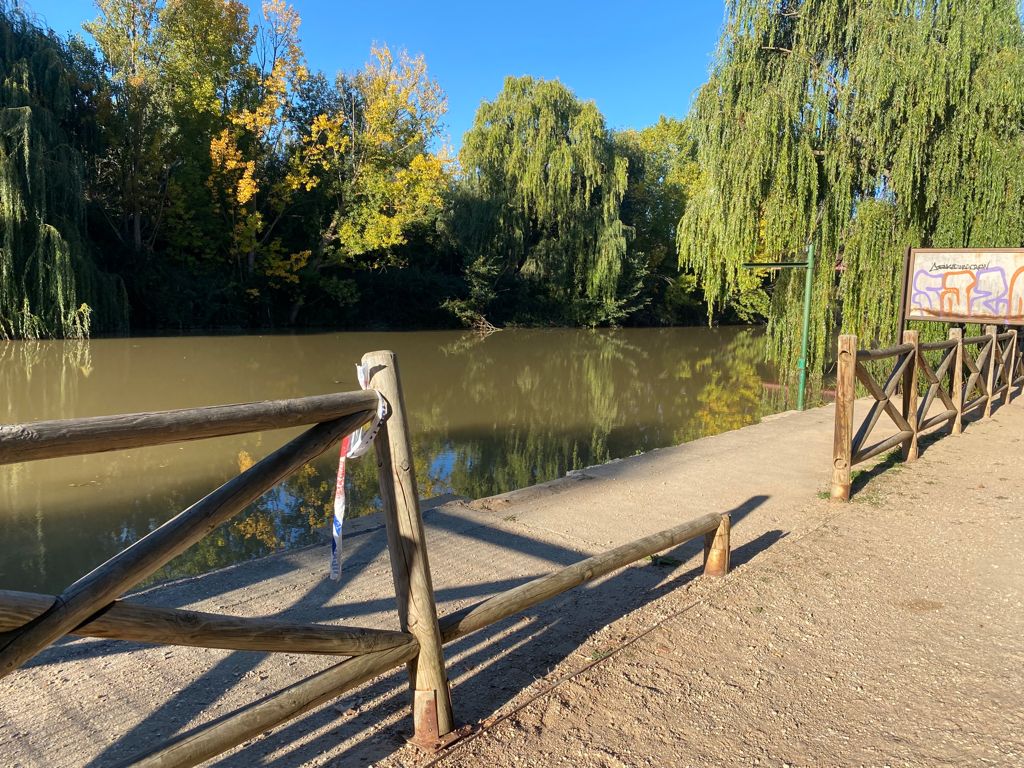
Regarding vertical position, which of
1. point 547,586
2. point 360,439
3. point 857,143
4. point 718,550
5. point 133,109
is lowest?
point 718,550

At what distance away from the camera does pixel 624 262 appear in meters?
33.8

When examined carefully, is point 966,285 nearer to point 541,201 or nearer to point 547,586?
point 547,586

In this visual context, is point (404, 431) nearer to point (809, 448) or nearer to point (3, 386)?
point (809, 448)

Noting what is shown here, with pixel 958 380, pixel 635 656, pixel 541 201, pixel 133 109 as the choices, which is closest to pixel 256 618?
pixel 635 656

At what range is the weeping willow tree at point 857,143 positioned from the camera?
34.9 ft

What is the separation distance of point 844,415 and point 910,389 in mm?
1847

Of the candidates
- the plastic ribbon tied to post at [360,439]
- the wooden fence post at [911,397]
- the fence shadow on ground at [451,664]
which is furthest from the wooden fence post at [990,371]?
the plastic ribbon tied to post at [360,439]

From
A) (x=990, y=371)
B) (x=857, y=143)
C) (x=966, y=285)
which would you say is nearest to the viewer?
(x=966, y=285)

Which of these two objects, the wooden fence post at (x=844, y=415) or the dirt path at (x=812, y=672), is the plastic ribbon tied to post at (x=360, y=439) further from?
the wooden fence post at (x=844, y=415)

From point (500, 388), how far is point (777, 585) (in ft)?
39.5

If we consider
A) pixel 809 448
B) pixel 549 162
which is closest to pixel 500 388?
pixel 809 448

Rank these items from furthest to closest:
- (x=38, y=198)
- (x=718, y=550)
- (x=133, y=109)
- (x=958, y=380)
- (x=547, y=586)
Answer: (x=133, y=109) < (x=38, y=198) < (x=958, y=380) < (x=718, y=550) < (x=547, y=586)

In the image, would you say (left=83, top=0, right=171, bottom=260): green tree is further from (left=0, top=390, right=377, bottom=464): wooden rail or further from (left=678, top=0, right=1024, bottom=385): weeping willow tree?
(left=0, top=390, right=377, bottom=464): wooden rail

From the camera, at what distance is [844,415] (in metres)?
5.91
